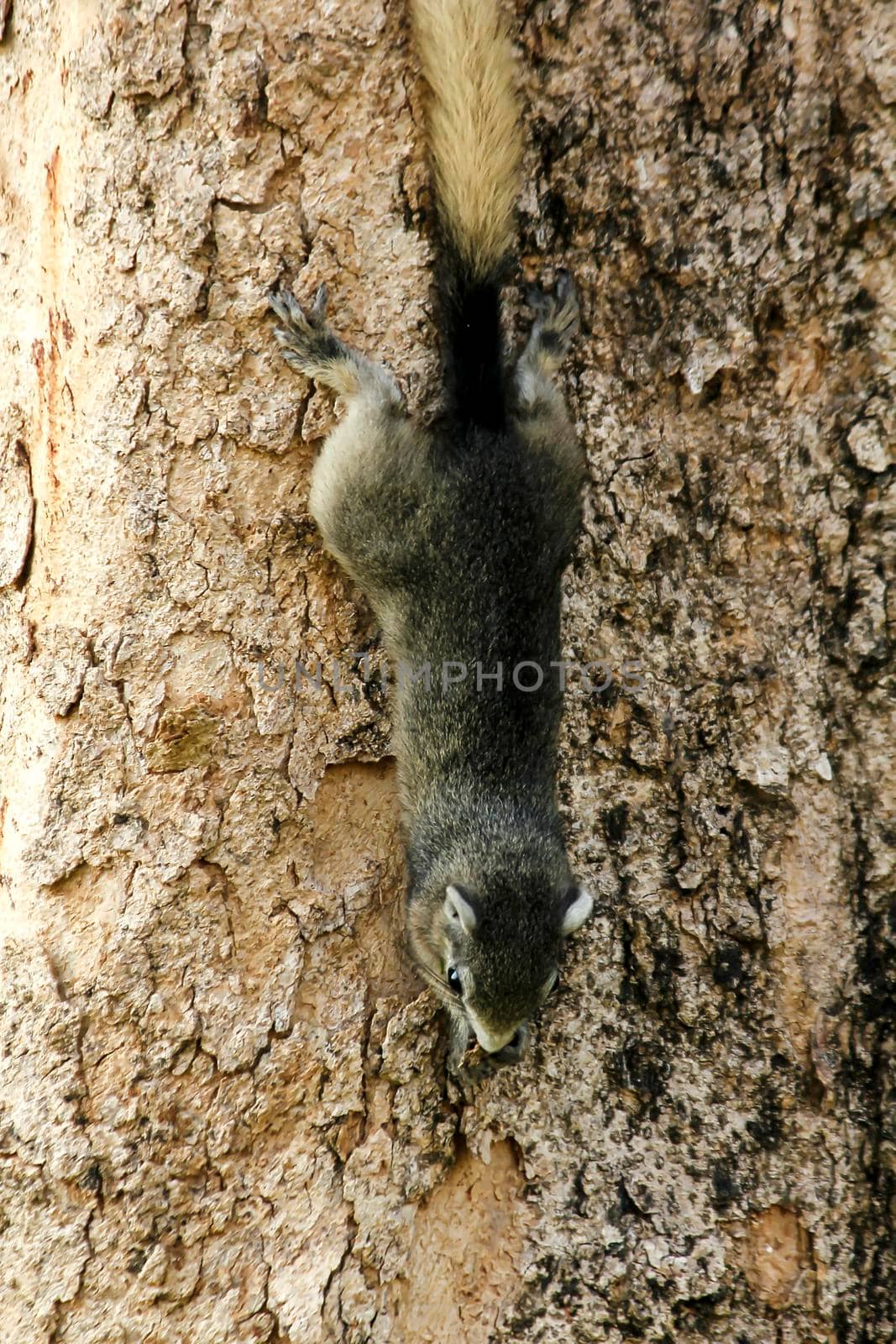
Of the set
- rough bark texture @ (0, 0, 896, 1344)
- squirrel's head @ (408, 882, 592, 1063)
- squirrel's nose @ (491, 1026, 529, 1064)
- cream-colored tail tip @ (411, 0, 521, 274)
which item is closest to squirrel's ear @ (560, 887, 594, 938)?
squirrel's head @ (408, 882, 592, 1063)

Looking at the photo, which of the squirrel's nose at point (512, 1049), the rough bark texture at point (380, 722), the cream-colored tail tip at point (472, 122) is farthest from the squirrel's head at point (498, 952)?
the cream-colored tail tip at point (472, 122)

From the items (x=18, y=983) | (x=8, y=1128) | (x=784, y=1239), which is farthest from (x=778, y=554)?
(x=8, y=1128)

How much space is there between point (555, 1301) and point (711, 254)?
3.00 metres

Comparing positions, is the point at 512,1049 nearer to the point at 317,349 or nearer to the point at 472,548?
the point at 472,548

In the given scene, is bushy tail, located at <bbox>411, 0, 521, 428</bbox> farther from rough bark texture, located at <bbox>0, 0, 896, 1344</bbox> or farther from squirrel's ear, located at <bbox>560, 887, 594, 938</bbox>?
squirrel's ear, located at <bbox>560, 887, 594, 938</bbox>

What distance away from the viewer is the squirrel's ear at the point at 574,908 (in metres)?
2.91

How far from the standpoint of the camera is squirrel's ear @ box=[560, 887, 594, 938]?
2.91 m

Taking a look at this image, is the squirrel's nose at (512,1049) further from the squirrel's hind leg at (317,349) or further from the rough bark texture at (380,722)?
the squirrel's hind leg at (317,349)

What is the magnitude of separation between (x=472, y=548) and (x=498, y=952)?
3.84 ft

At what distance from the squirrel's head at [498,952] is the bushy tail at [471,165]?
60.1 inches

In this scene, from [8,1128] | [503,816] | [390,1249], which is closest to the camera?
[8,1128]

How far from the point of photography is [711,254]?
2914mm

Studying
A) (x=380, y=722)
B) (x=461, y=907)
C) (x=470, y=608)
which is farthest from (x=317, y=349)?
(x=461, y=907)

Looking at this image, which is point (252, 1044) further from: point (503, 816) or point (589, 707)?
point (589, 707)
